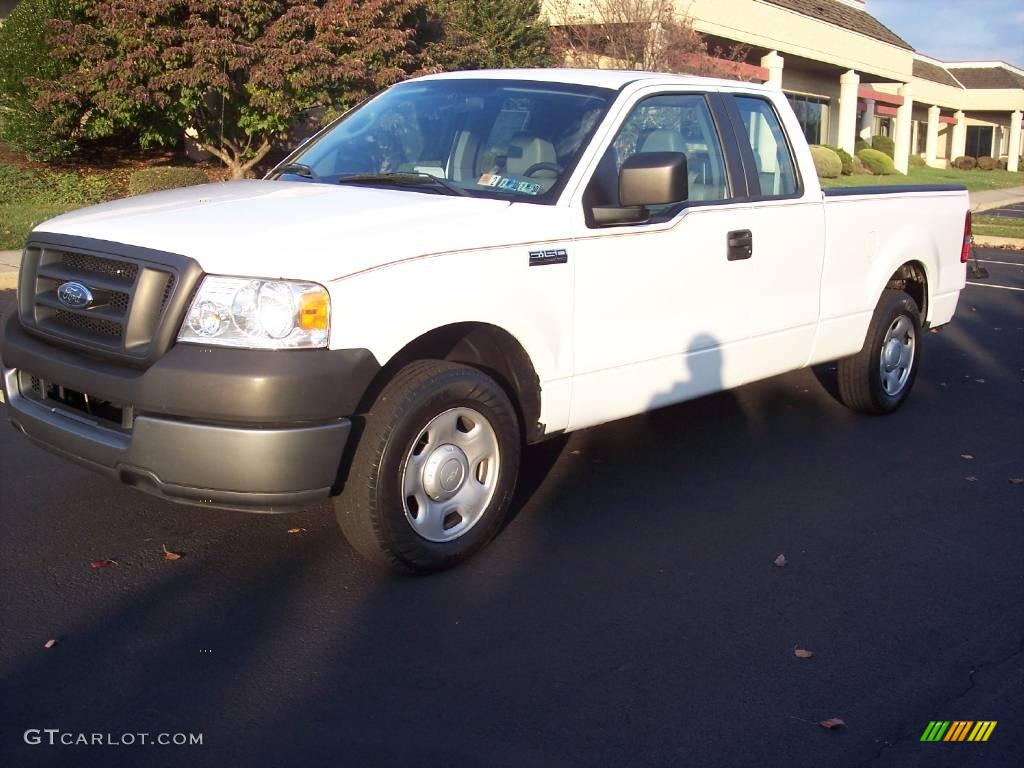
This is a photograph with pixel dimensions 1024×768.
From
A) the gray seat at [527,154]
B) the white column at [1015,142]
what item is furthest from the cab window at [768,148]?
the white column at [1015,142]

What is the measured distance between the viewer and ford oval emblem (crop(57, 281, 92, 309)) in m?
4.21

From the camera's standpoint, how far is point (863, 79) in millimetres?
49719

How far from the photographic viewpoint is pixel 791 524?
17.4 feet

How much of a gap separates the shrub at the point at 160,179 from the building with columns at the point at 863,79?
12176 mm

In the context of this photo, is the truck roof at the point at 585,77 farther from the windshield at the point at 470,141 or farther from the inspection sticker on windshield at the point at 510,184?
the inspection sticker on windshield at the point at 510,184

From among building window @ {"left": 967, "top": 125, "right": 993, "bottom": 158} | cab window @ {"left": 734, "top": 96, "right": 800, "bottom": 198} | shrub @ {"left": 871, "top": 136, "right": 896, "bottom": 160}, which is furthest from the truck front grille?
building window @ {"left": 967, "top": 125, "right": 993, "bottom": 158}

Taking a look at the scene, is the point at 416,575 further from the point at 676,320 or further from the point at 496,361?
the point at 676,320

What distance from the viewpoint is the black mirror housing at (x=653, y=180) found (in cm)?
479

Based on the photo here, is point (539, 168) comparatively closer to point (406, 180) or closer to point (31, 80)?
point (406, 180)

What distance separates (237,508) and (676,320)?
7.75 feet

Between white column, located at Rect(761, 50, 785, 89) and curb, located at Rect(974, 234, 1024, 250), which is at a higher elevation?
white column, located at Rect(761, 50, 785, 89)

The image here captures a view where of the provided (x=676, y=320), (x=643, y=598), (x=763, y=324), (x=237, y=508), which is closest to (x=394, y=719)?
(x=237, y=508)

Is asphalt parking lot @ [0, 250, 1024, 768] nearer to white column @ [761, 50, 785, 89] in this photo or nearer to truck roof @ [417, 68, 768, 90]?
truck roof @ [417, 68, 768, 90]

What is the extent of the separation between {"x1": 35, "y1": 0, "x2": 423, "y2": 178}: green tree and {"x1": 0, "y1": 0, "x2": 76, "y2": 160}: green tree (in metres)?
0.30
